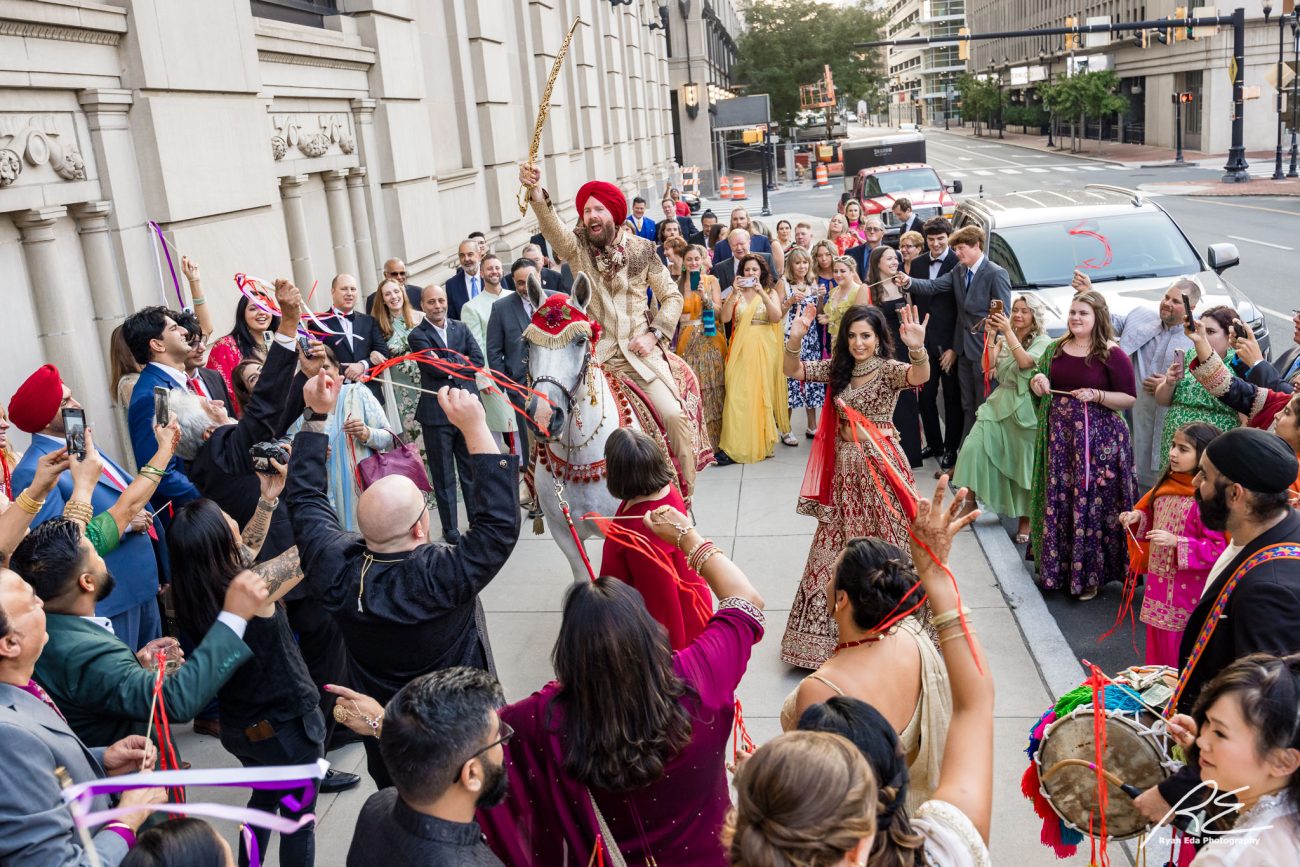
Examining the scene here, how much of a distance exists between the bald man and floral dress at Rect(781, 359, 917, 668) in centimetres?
256

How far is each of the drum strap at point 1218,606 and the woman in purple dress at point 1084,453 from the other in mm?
3274

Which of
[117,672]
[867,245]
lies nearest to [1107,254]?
[867,245]

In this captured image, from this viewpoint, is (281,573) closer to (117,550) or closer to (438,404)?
(117,550)

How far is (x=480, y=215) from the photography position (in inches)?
591

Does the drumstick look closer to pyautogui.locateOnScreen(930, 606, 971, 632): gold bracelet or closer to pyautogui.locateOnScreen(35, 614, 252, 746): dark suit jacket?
pyautogui.locateOnScreen(930, 606, 971, 632): gold bracelet

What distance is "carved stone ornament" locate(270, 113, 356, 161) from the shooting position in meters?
9.22

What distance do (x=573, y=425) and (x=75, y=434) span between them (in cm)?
256

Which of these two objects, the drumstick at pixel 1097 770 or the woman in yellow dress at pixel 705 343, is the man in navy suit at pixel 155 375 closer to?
the drumstick at pixel 1097 770

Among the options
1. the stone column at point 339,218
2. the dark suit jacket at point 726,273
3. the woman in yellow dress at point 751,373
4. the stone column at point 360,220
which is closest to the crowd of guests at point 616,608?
the woman in yellow dress at point 751,373

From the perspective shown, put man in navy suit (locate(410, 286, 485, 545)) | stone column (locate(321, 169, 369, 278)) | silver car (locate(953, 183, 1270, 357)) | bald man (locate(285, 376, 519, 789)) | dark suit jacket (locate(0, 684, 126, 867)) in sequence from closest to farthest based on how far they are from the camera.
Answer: dark suit jacket (locate(0, 684, 126, 867)), bald man (locate(285, 376, 519, 789)), man in navy suit (locate(410, 286, 485, 545)), silver car (locate(953, 183, 1270, 357)), stone column (locate(321, 169, 369, 278))

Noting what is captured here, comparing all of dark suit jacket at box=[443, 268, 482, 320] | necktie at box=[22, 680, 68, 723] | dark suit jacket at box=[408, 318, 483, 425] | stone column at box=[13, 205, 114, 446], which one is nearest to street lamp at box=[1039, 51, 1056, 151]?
dark suit jacket at box=[443, 268, 482, 320]

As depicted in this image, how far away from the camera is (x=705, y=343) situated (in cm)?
1050

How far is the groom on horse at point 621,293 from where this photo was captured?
6.78m

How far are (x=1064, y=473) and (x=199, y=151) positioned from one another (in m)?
6.23
